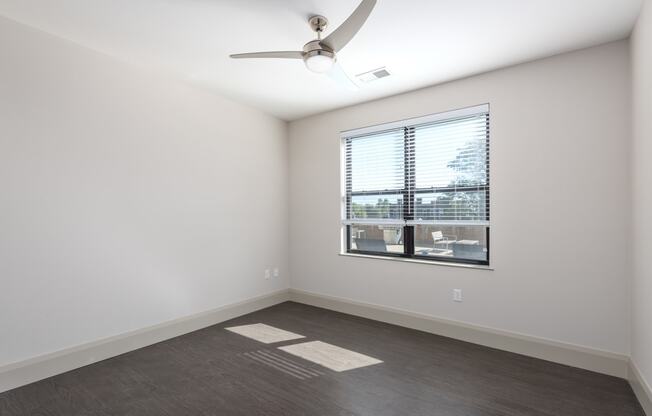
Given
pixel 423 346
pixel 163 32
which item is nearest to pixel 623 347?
pixel 423 346

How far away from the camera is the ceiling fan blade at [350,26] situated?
5.65 feet

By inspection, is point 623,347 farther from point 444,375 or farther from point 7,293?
point 7,293

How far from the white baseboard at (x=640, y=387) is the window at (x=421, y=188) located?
1.28 m

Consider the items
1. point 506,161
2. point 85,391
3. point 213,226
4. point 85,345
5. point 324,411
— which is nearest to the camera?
point 324,411

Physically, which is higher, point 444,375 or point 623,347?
point 623,347

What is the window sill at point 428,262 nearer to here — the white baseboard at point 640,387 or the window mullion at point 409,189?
the window mullion at point 409,189

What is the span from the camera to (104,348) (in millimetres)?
2818

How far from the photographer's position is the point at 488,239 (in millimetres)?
3240

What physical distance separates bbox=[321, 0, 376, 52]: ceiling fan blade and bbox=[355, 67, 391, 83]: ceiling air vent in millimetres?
1117

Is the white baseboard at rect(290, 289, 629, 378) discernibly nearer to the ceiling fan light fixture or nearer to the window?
the window

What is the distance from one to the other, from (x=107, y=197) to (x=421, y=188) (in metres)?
3.19

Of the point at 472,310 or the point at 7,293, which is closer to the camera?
the point at 7,293

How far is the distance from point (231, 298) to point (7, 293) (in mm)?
2074

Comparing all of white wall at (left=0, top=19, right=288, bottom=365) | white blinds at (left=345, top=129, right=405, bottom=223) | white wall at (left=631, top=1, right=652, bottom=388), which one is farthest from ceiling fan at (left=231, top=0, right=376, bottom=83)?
white wall at (left=631, top=1, right=652, bottom=388)
